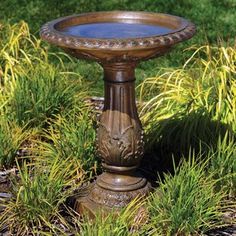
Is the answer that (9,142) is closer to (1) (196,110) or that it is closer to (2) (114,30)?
(2) (114,30)

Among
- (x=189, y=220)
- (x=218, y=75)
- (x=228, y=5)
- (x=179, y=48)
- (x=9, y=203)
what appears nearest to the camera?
(x=189, y=220)

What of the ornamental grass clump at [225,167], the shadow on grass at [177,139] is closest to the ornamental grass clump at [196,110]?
the shadow on grass at [177,139]

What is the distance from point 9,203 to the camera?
4.34 metres

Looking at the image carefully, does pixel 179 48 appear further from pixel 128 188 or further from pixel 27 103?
pixel 128 188

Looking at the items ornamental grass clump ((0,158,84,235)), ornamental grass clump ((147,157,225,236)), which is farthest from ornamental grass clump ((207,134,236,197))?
ornamental grass clump ((0,158,84,235))

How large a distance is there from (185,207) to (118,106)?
29.0 inches

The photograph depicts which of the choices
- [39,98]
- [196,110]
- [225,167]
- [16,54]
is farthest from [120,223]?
[16,54]

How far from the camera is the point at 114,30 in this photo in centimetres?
446

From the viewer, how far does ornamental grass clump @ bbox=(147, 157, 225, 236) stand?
160 inches

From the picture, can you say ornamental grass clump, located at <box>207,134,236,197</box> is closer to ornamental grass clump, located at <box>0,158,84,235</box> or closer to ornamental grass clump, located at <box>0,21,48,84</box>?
ornamental grass clump, located at <box>0,158,84,235</box>

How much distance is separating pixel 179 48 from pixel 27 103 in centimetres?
279

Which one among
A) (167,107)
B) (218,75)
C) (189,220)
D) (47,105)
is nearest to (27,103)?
(47,105)

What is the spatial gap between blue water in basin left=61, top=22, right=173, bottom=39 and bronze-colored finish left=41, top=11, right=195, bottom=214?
0.04 meters

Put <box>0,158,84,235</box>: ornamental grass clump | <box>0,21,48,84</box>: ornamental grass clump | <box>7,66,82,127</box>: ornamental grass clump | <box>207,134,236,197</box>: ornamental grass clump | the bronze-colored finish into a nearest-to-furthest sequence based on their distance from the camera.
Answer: the bronze-colored finish, <box>0,158,84,235</box>: ornamental grass clump, <box>207,134,236,197</box>: ornamental grass clump, <box>7,66,82,127</box>: ornamental grass clump, <box>0,21,48,84</box>: ornamental grass clump
